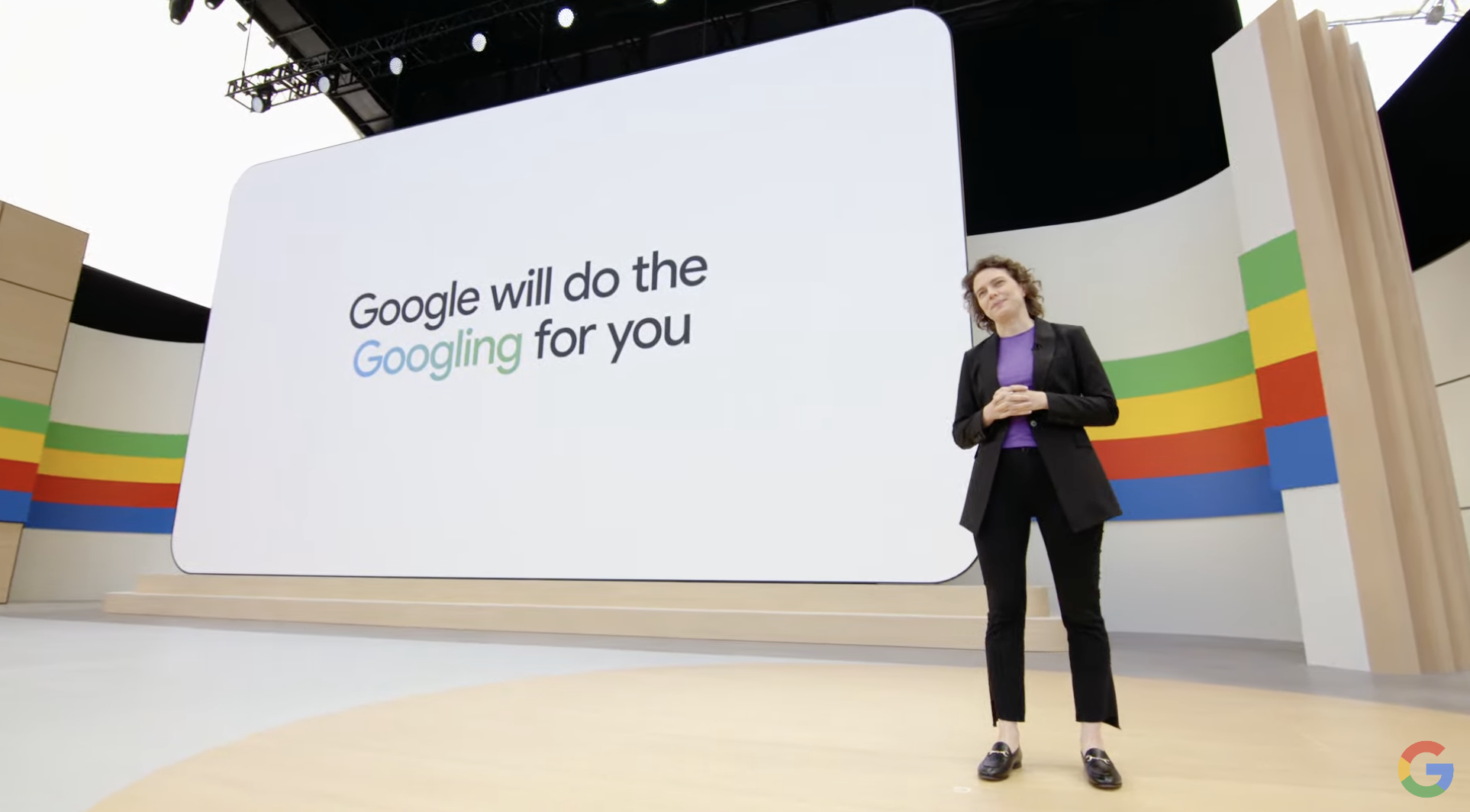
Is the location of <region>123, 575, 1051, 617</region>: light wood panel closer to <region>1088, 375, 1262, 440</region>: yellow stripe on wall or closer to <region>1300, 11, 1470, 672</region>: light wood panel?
<region>1300, 11, 1470, 672</region>: light wood panel

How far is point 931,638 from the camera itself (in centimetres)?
315

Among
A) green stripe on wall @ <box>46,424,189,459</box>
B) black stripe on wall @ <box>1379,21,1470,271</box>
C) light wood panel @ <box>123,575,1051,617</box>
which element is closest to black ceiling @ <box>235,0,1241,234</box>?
black stripe on wall @ <box>1379,21,1470,271</box>

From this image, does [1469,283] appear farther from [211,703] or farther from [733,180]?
[211,703]

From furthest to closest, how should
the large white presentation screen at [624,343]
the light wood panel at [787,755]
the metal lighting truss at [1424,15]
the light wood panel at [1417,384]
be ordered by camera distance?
the metal lighting truss at [1424,15], the large white presentation screen at [624,343], the light wood panel at [1417,384], the light wood panel at [787,755]

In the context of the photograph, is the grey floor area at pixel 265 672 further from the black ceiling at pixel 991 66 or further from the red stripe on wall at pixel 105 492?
the black ceiling at pixel 991 66

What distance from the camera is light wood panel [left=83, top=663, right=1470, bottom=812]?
1160 millimetres

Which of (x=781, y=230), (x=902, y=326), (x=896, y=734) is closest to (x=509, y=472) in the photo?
(x=781, y=230)

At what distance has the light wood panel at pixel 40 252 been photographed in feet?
18.4

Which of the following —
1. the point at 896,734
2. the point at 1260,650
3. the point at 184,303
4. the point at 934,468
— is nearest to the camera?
the point at 896,734

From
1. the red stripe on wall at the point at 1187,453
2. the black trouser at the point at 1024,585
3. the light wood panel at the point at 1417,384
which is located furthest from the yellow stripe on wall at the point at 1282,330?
the black trouser at the point at 1024,585

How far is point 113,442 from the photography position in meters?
6.45

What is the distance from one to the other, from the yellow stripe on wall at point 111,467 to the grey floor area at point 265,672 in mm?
2775

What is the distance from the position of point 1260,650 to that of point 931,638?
4.42 ft

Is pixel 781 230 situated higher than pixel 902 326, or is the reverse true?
pixel 781 230
